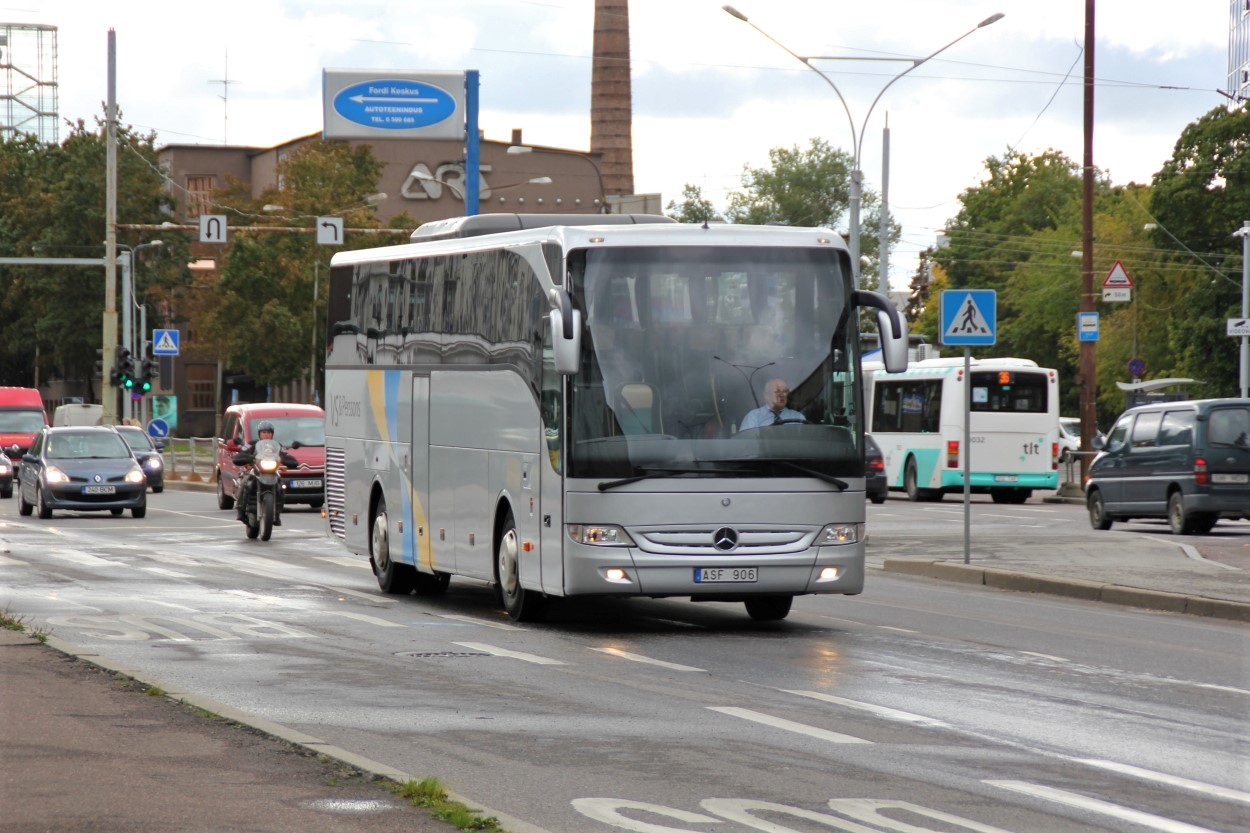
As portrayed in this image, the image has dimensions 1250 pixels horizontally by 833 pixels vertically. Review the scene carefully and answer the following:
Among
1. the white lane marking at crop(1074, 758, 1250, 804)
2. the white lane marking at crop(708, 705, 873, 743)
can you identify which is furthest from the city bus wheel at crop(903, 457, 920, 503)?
the white lane marking at crop(1074, 758, 1250, 804)

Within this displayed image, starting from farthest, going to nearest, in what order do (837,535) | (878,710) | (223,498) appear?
1. (223,498)
2. (837,535)
3. (878,710)

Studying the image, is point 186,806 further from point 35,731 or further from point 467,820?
point 35,731

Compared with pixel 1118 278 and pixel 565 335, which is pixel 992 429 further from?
pixel 565 335

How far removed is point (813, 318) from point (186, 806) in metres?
8.77

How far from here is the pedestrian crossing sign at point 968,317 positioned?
879 inches

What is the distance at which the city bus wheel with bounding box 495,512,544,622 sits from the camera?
53.2 ft

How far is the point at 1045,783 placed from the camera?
852 cm

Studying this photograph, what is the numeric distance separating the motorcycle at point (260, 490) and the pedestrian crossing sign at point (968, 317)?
34.5 ft

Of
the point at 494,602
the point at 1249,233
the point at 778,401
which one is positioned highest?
the point at 1249,233

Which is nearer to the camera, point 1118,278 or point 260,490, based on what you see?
point 260,490

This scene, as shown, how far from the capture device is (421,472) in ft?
60.8

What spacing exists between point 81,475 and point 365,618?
20.9 m

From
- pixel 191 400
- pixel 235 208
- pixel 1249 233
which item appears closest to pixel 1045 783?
pixel 1249 233

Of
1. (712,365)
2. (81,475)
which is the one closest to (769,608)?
(712,365)
